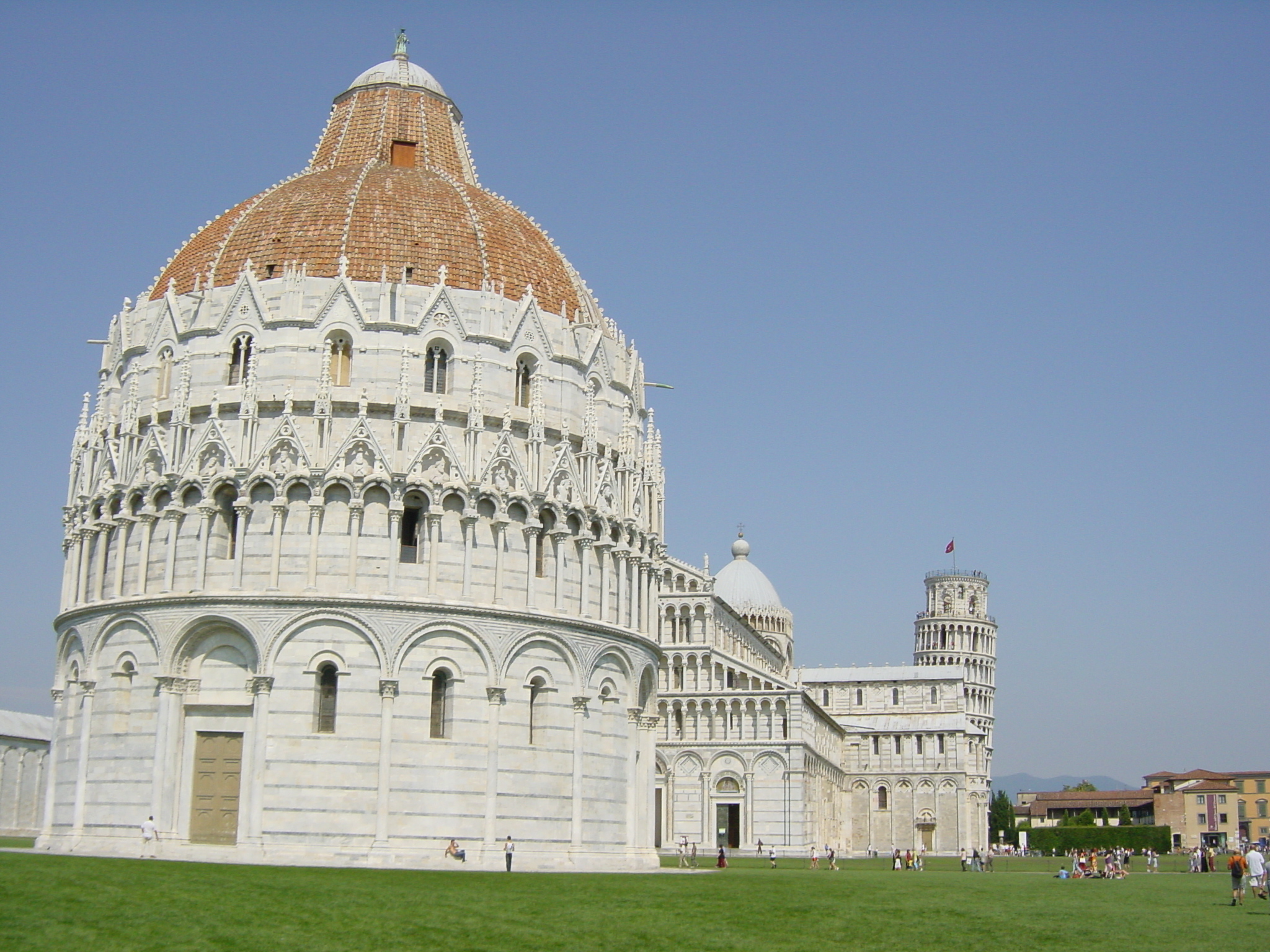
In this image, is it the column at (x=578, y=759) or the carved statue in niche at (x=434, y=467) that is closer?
the carved statue in niche at (x=434, y=467)

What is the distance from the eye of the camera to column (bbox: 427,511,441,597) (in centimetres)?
4684

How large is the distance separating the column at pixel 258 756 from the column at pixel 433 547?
18.4 feet

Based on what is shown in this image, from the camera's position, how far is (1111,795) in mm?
163125

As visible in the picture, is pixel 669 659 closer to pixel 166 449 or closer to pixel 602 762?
pixel 602 762

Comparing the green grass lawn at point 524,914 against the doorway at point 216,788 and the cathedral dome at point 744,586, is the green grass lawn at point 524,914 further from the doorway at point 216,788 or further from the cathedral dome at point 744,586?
the cathedral dome at point 744,586

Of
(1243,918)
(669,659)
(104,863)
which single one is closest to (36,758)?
(669,659)

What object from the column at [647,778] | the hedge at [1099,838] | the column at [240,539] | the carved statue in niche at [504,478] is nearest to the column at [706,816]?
the hedge at [1099,838]

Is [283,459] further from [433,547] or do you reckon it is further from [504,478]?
[504,478]

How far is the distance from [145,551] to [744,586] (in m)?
83.9

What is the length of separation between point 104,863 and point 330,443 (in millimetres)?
15097

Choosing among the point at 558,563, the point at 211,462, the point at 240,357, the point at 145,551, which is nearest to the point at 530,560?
the point at 558,563

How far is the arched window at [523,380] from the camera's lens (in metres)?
51.1

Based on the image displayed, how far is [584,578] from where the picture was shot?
50250 millimetres

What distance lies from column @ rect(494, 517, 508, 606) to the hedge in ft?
245
